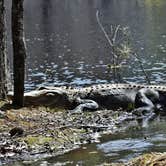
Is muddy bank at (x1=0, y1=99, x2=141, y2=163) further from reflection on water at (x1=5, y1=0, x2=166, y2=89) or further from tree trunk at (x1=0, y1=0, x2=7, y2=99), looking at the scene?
reflection on water at (x1=5, y1=0, x2=166, y2=89)

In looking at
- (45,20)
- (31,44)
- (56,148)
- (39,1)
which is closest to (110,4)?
(39,1)

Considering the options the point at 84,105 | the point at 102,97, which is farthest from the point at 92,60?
the point at 84,105

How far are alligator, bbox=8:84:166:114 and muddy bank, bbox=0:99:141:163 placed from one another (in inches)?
23.2

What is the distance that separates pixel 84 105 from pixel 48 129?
4067 millimetres

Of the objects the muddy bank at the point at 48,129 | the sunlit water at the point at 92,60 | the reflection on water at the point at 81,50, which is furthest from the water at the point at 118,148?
the reflection on water at the point at 81,50

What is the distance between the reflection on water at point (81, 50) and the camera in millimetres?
26406

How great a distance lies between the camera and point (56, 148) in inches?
417

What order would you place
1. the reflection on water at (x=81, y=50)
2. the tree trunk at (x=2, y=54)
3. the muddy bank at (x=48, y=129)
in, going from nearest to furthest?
the muddy bank at (x=48, y=129)
the tree trunk at (x=2, y=54)
the reflection on water at (x=81, y=50)

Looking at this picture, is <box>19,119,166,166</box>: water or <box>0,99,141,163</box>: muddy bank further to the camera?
<box>0,99,141,163</box>: muddy bank

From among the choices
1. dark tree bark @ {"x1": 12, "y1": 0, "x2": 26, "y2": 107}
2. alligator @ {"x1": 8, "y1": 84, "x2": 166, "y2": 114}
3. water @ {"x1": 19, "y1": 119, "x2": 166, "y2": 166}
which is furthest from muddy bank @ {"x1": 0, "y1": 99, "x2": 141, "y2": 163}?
alligator @ {"x1": 8, "y1": 84, "x2": 166, "y2": 114}

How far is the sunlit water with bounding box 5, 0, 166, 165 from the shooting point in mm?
10789

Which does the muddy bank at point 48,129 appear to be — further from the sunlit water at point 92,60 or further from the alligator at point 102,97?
the alligator at point 102,97

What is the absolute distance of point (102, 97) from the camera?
1666 centimetres

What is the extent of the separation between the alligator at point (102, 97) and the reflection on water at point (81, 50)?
6763 millimetres
